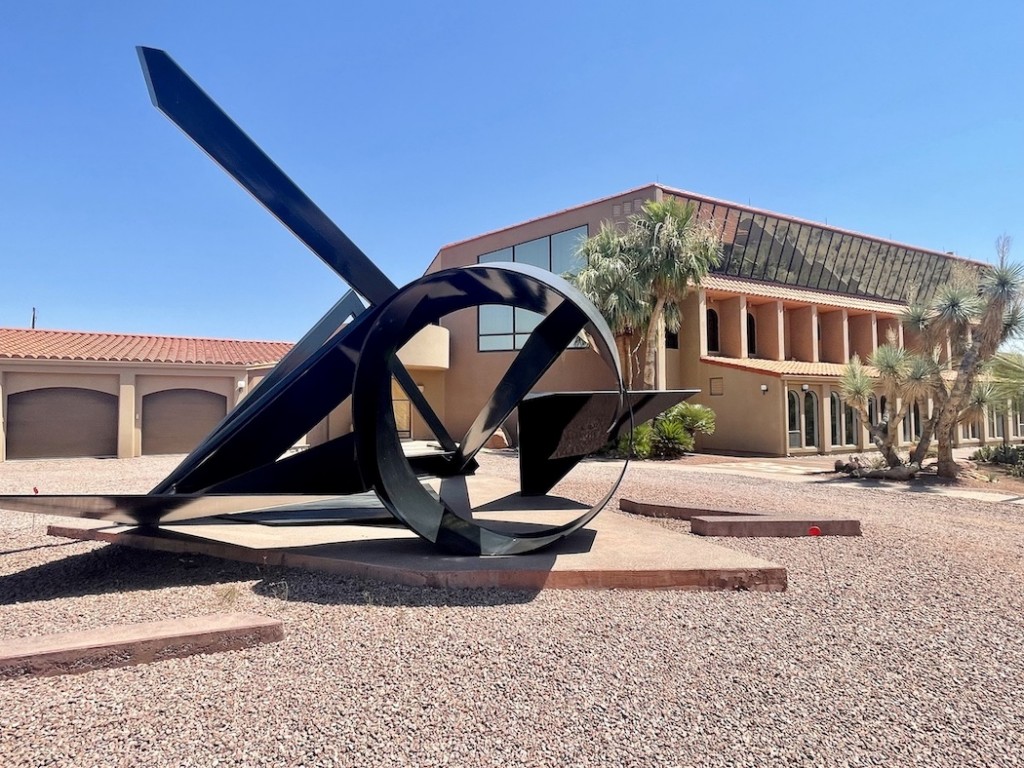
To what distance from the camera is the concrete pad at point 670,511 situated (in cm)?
882

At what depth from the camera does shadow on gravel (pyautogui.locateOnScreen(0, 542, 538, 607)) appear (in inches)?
200

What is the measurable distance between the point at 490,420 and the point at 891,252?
110 feet

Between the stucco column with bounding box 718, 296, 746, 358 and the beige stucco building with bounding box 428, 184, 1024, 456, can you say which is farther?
the stucco column with bounding box 718, 296, 746, 358

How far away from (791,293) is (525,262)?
42.0 ft

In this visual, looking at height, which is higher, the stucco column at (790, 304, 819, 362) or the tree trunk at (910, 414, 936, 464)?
the stucco column at (790, 304, 819, 362)

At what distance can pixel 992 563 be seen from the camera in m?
6.73

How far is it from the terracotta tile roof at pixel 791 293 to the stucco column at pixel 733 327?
0.72 metres

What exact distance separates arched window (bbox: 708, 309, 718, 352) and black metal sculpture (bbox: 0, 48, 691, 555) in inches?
823

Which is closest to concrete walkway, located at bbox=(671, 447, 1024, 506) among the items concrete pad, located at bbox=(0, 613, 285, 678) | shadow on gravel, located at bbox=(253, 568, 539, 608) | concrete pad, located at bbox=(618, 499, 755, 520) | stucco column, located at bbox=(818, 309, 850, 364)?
concrete pad, located at bbox=(618, 499, 755, 520)

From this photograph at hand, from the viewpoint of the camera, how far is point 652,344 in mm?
22719

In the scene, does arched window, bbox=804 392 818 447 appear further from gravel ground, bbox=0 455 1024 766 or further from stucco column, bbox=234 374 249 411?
stucco column, bbox=234 374 249 411

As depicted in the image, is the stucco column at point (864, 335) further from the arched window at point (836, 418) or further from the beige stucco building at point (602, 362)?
the arched window at point (836, 418)

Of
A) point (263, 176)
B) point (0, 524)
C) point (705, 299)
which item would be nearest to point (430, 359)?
point (705, 299)

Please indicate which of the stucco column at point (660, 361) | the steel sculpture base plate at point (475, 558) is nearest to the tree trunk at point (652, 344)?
the stucco column at point (660, 361)
